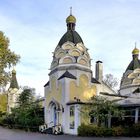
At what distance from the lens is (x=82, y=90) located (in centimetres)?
2789

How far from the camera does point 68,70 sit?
2806 cm

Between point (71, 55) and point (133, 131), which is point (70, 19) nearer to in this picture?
point (71, 55)

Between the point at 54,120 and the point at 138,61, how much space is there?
56.1 ft

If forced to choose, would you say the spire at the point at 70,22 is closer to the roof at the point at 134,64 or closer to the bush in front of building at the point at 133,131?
the roof at the point at 134,64

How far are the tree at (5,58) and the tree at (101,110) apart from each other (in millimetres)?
7684

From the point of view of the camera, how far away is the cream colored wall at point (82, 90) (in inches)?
1076

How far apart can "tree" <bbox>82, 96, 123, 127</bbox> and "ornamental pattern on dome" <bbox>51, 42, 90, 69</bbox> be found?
488 cm

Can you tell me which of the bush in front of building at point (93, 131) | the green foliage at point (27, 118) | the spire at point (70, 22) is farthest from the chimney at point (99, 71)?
the bush in front of building at point (93, 131)

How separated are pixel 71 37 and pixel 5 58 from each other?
440 inches

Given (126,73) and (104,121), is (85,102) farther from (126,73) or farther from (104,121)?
(126,73)

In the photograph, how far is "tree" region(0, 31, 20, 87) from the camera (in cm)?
1962

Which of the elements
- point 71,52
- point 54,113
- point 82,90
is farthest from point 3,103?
point 82,90

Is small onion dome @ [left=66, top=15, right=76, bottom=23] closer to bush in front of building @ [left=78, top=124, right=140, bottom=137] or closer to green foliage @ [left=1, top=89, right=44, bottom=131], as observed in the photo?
green foliage @ [left=1, top=89, right=44, bottom=131]

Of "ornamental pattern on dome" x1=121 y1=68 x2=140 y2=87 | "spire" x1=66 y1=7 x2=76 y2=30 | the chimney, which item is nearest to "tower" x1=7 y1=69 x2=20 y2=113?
"ornamental pattern on dome" x1=121 y1=68 x2=140 y2=87
